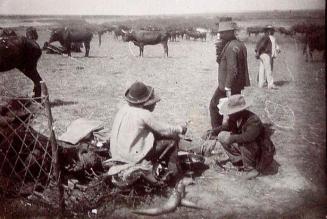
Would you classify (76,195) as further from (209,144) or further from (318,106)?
(318,106)

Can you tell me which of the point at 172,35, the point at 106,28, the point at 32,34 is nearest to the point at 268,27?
the point at 172,35

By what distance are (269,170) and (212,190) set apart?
2.56 ft

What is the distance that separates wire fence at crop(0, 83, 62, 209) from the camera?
4.67 meters

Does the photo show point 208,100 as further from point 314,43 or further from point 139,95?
point 314,43

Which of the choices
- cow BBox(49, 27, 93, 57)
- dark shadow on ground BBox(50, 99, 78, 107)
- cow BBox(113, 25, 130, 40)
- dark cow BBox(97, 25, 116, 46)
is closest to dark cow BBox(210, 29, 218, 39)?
cow BBox(113, 25, 130, 40)

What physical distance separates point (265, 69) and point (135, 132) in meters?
2.38

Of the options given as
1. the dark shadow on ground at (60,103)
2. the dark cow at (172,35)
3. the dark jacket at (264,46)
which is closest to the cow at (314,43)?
the dark jacket at (264,46)

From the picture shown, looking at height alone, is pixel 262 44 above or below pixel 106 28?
below

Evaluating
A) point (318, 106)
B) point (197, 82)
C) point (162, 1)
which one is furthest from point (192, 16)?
point (318, 106)

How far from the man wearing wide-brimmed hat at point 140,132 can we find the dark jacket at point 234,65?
96 cm

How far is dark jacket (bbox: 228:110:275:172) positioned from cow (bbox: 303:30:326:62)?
112cm

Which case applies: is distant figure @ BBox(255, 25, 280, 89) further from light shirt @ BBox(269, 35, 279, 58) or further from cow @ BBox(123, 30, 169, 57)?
cow @ BBox(123, 30, 169, 57)

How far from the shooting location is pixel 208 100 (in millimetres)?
5602

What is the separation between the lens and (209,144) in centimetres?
550
